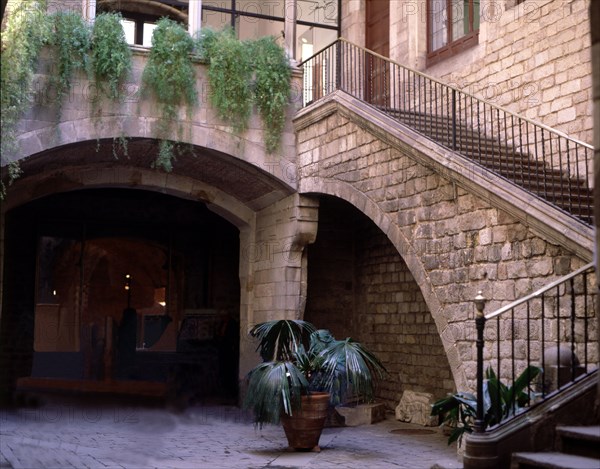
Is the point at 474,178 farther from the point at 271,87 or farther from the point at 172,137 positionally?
the point at 172,137

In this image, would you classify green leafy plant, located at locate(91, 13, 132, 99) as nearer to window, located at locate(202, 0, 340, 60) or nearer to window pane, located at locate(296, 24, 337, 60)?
window, located at locate(202, 0, 340, 60)

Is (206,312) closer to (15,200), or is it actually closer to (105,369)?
(105,369)

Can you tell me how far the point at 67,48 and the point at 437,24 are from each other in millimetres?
5589

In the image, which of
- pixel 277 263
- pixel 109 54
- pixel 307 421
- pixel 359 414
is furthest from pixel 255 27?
pixel 307 421

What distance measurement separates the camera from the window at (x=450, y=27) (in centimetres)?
1170

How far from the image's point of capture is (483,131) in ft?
35.4

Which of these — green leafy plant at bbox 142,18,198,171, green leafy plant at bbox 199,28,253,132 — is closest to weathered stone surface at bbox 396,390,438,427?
green leafy plant at bbox 199,28,253,132

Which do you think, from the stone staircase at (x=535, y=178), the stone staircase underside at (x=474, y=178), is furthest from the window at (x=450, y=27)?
the stone staircase underside at (x=474, y=178)

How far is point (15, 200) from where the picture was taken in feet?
38.7

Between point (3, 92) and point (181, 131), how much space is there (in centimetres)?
244

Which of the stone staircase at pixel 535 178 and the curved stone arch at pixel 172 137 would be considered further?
the curved stone arch at pixel 172 137

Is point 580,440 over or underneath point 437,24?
underneath

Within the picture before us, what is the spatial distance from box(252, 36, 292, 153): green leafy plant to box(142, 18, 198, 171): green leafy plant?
95cm

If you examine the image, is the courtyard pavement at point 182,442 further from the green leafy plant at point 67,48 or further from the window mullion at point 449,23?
the window mullion at point 449,23
